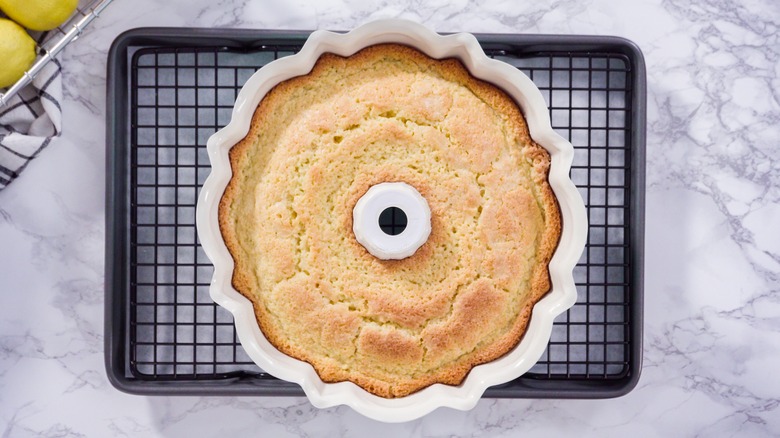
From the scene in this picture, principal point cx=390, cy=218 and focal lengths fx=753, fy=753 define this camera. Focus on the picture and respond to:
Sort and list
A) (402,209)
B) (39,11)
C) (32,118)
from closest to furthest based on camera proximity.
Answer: (402,209), (39,11), (32,118)

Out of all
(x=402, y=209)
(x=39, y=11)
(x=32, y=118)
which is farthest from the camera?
(x=32, y=118)

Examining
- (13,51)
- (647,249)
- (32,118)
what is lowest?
(647,249)

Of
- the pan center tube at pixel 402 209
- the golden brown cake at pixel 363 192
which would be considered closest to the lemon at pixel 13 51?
the golden brown cake at pixel 363 192

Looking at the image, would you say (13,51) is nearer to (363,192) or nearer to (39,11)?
(39,11)

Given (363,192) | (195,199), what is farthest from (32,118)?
(363,192)

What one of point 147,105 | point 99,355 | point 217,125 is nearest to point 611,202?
point 217,125
